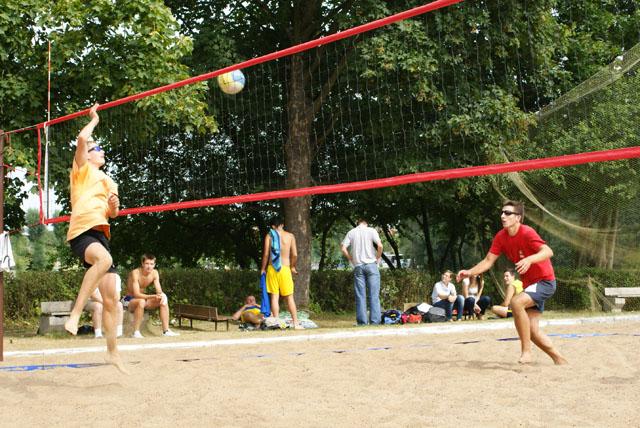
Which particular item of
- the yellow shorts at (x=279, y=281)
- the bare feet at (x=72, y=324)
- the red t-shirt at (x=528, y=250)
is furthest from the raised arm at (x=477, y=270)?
the yellow shorts at (x=279, y=281)

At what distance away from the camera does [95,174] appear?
18.7 ft

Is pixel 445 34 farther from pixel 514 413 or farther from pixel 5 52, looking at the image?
pixel 514 413

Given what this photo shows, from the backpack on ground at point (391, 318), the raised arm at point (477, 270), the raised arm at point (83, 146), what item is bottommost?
the backpack on ground at point (391, 318)

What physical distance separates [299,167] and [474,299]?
4560mm

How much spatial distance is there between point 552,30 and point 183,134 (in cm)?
732

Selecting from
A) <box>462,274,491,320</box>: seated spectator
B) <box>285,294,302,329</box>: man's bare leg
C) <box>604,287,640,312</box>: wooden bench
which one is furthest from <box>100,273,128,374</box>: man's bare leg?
<box>604,287,640,312</box>: wooden bench

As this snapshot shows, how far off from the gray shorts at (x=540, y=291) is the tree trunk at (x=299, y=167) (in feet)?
32.1

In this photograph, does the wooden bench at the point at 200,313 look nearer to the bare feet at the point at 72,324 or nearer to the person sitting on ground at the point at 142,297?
the person sitting on ground at the point at 142,297

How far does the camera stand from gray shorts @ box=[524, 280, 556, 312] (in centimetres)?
616

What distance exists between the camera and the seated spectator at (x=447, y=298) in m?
12.1

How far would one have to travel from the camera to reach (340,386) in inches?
210

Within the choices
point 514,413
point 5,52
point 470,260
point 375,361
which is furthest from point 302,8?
point 470,260

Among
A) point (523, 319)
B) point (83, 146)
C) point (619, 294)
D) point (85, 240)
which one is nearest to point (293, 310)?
point (523, 319)

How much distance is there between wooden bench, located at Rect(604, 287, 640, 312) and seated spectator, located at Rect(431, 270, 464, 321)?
2.98 meters
